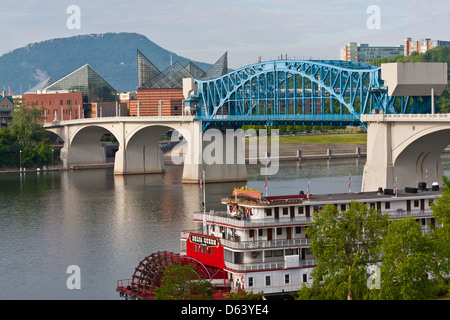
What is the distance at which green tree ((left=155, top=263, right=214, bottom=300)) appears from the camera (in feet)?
149

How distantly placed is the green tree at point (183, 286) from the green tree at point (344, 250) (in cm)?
568

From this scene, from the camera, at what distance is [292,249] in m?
51.4

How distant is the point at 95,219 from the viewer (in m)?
85.5

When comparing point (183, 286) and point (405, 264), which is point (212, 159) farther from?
point (405, 264)

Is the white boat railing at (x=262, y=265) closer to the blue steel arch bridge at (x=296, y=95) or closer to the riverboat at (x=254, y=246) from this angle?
the riverboat at (x=254, y=246)

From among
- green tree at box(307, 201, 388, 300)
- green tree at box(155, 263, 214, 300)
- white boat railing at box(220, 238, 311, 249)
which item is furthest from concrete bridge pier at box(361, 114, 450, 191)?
green tree at box(155, 263, 214, 300)

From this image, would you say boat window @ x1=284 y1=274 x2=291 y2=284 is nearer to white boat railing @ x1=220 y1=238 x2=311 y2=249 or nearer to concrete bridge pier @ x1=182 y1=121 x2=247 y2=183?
white boat railing @ x1=220 y1=238 x2=311 y2=249

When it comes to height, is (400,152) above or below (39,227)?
above

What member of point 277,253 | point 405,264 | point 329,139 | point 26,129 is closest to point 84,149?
point 26,129

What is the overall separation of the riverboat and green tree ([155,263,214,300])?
2.77 metres
